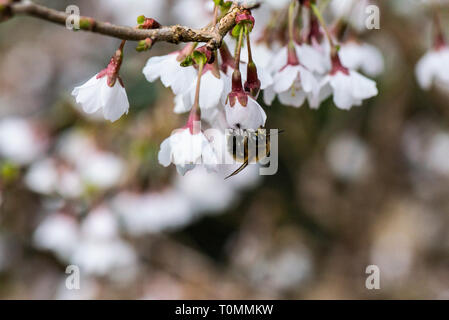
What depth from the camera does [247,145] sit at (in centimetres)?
97

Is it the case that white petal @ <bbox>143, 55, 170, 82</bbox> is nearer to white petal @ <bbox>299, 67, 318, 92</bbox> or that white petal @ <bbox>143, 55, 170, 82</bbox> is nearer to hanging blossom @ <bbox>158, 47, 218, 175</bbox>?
hanging blossom @ <bbox>158, 47, 218, 175</bbox>

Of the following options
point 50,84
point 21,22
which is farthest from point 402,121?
point 21,22

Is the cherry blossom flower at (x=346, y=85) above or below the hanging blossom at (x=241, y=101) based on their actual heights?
above

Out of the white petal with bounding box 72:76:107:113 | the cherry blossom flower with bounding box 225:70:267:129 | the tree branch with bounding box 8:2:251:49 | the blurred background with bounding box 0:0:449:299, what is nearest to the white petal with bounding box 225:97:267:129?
the cherry blossom flower with bounding box 225:70:267:129

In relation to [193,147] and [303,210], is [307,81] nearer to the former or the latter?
[193,147]

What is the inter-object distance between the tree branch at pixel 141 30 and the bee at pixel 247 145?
20 centimetres

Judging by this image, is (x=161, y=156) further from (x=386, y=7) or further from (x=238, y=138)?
(x=386, y=7)

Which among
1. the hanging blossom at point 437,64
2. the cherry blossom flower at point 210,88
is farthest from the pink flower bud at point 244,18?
the hanging blossom at point 437,64

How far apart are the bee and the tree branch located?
199 mm

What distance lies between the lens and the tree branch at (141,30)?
66 cm

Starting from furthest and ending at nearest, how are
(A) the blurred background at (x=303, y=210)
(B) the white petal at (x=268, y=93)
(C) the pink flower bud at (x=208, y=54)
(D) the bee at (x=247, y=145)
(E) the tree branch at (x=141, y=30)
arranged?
(A) the blurred background at (x=303, y=210), (B) the white petal at (x=268, y=93), (D) the bee at (x=247, y=145), (C) the pink flower bud at (x=208, y=54), (E) the tree branch at (x=141, y=30)

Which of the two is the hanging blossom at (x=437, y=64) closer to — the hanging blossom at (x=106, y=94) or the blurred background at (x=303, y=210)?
the hanging blossom at (x=106, y=94)

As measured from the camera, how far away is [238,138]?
98cm

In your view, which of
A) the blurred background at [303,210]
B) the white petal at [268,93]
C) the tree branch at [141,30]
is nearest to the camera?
the tree branch at [141,30]
